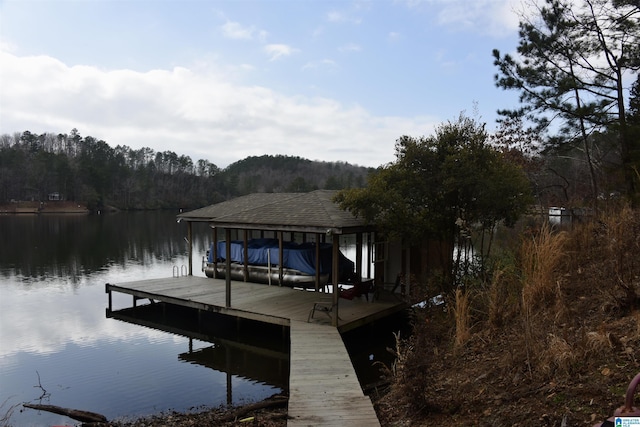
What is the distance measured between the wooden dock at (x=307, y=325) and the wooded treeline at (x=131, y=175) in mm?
39981

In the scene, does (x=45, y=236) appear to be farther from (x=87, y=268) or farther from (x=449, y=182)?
(x=449, y=182)

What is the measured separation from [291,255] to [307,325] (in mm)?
5296

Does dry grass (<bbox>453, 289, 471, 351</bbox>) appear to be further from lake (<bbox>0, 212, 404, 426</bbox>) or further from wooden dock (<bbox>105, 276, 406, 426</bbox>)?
lake (<bbox>0, 212, 404, 426</bbox>)

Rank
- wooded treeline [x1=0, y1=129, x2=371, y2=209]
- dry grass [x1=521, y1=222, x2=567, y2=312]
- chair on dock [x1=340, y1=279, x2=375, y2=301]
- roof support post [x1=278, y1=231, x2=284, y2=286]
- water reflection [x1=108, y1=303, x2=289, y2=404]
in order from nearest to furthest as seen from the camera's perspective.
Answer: dry grass [x1=521, y1=222, x2=567, y2=312], water reflection [x1=108, y1=303, x2=289, y2=404], chair on dock [x1=340, y1=279, x2=375, y2=301], roof support post [x1=278, y1=231, x2=284, y2=286], wooded treeline [x1=0, y1=129, x2=371, y2=209]

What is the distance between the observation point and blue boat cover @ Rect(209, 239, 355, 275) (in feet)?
49.9

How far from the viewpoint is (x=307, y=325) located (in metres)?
10.2

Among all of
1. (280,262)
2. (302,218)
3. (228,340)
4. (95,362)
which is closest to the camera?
(95,362)

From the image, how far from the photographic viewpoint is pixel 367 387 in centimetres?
881

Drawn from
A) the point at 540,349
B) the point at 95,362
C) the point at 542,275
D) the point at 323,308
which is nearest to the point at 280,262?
the point at 323,308

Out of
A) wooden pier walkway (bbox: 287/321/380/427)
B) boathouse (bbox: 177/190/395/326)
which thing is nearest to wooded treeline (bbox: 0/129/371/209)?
boathouse (bbox: 177/190/395/326)

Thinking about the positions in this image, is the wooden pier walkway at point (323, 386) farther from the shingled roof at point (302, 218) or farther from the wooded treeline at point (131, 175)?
the wooded treeline at point (131, 175)

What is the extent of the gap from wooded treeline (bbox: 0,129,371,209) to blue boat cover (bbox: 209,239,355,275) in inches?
1477

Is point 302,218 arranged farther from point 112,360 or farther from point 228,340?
point 112,360

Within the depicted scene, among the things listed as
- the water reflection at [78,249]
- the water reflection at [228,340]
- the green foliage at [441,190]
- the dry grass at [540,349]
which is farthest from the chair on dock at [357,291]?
the water reflection at [78,249]
